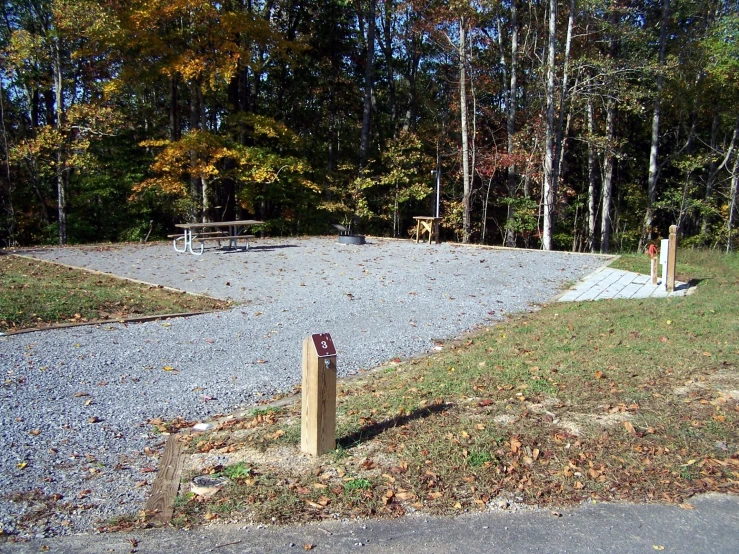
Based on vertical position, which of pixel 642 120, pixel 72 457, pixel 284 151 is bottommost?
pixel 72 457

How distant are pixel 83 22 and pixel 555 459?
17.4 meters

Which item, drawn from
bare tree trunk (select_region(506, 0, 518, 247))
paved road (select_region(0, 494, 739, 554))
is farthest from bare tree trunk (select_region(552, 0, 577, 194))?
paved road (select_region(0, 494, 739, 554))

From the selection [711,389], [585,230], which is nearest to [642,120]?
[585,230]

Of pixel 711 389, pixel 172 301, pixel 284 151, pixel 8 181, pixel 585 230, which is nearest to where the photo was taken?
pixel 711 389

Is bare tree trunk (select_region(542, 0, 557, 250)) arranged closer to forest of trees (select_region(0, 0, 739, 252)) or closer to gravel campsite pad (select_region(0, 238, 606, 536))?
forest of trees (select_region(0, 0, 739, 252))

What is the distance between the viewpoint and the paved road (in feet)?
9.37

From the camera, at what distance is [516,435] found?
404 centimetres

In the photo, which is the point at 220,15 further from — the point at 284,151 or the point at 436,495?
the point at 436,495

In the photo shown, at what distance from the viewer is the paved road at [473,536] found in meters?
2.86

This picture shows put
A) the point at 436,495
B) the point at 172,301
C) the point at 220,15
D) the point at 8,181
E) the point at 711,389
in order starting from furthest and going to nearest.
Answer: the point at 8,181 → the point at 220,15 → the point at 172,301 → the point at 711,389 → the point at 436,495

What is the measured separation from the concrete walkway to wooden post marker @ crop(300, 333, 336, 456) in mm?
6970

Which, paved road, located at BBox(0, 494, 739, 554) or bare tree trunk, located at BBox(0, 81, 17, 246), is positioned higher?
bare tree trunk, located at BBox(0, 81, 17, 246)

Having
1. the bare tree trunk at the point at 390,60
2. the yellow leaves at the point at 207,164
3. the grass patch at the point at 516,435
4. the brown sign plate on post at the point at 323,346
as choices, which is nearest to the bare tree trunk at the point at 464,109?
the bare tree trunk at the point at 390,60

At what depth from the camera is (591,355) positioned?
241 inches
